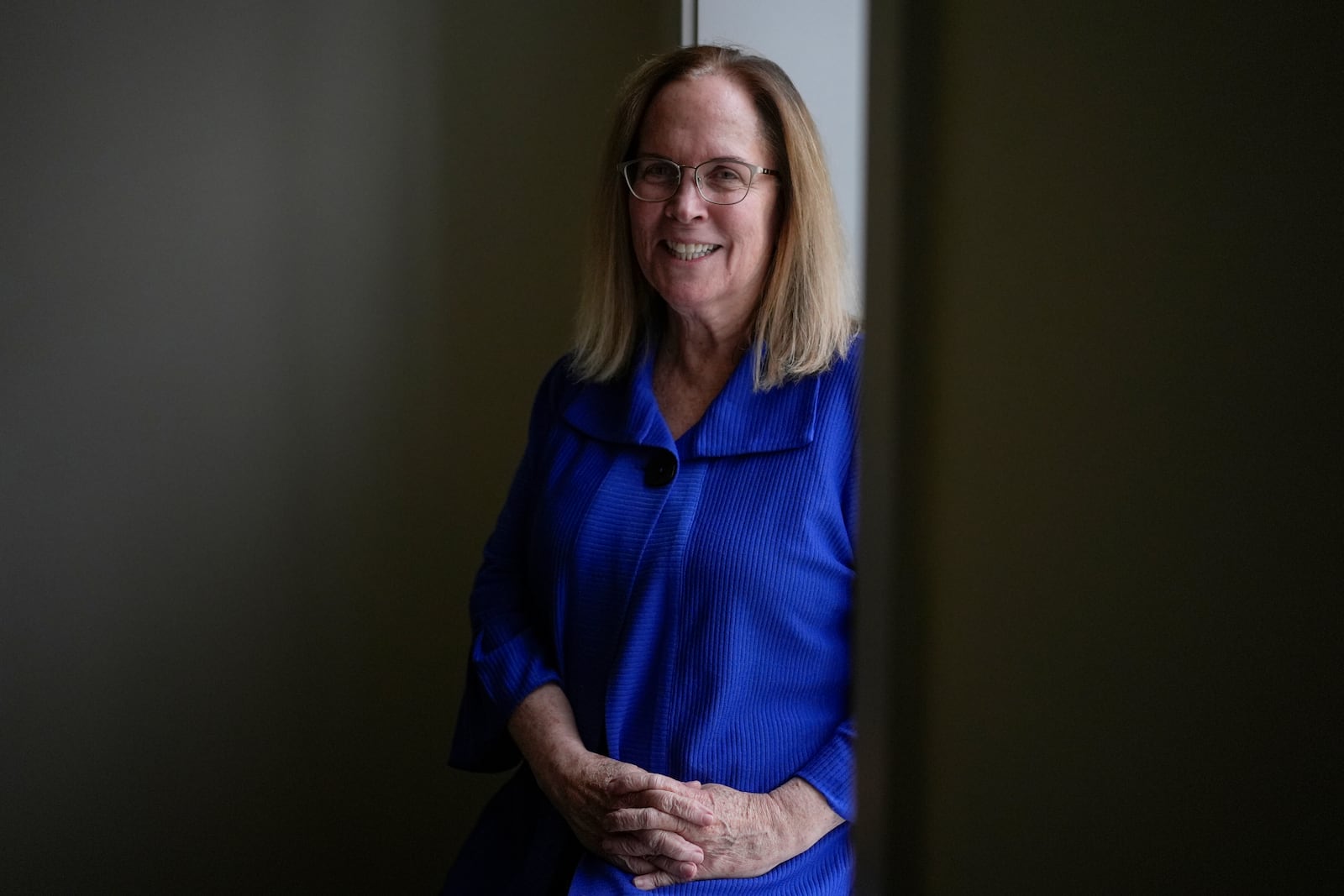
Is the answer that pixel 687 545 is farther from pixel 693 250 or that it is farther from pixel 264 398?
pixel 264 398

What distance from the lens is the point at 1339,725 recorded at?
0.51 feet

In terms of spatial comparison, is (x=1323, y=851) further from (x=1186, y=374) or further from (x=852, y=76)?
(x=852, y=76)

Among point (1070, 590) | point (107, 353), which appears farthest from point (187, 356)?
point (1070, 590)

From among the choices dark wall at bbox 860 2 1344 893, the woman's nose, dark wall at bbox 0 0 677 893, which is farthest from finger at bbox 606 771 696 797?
dark wall at bbox 0 0 677 893

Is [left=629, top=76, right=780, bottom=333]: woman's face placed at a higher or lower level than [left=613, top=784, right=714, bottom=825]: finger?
higher

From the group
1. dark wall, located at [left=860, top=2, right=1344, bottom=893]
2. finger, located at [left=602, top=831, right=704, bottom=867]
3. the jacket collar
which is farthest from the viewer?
the jacket collar

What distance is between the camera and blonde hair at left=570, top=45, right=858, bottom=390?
3.94 ft

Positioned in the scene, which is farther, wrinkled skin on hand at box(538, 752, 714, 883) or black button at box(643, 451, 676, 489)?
black button at box(643, 451, 676, 489)

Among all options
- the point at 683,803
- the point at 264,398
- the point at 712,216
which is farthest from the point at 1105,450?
the point at 264,398

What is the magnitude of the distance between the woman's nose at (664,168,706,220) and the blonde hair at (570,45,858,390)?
104 mm

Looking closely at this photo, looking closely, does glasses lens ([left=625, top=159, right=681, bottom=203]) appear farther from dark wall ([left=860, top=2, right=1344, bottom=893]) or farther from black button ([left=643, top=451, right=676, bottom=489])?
dark wall ([left=860, top=2, right=1344, bottom=893])

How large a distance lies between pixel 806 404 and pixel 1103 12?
3.20ft

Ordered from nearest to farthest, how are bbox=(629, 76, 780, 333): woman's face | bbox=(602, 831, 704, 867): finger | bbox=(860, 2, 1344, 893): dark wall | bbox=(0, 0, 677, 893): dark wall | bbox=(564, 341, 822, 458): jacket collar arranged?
1. bbox=(860, 2, 1344, 893): dark wall
2. bbox=(602, 831, 704, 867): finger
3. bbox=(564, 341, 822, 458): jacket collar
4. bbox=(629, 76, 780, 333): woman's face
5. bbox=(0, 0, 677, 893): dark wall

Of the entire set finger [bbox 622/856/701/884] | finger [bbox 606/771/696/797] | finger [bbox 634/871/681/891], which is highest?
finger [bbox 606/771/696/797]
